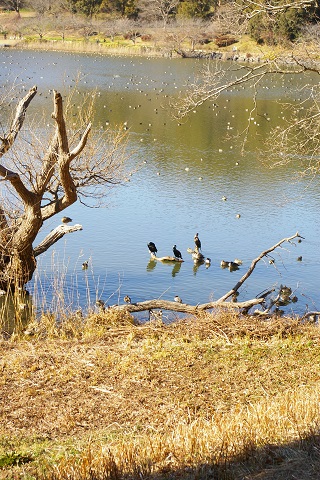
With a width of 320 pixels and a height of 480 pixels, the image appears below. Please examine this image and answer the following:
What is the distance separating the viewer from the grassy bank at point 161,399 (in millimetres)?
4234

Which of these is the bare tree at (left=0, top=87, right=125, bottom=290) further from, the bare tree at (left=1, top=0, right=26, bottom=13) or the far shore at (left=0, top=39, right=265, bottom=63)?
the bare tree at (left=1, top=0, right=26, bottom=13)

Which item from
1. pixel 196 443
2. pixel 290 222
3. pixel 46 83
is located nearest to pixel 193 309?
pixel 196 443

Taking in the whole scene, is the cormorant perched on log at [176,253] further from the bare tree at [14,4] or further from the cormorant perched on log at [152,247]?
the bare tree at [14,4]

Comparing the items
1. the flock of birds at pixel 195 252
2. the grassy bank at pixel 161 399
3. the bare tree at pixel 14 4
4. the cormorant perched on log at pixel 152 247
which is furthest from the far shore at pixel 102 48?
the grassy bank at pixel 161 399

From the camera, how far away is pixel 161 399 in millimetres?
5949

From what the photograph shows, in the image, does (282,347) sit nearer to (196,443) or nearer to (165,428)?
(165,428)

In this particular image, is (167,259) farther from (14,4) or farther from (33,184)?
(14,4)

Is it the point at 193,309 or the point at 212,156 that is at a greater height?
the point at 212,156

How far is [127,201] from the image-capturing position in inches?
669

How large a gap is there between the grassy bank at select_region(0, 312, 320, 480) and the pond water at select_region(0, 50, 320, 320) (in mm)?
1695

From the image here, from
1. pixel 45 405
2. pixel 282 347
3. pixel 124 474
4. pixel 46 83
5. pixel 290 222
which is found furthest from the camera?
pixel 46 83

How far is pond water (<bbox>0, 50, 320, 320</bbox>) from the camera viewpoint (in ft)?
40.0

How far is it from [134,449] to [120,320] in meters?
3.91

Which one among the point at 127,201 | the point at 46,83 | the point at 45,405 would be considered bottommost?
the point at 45,405
